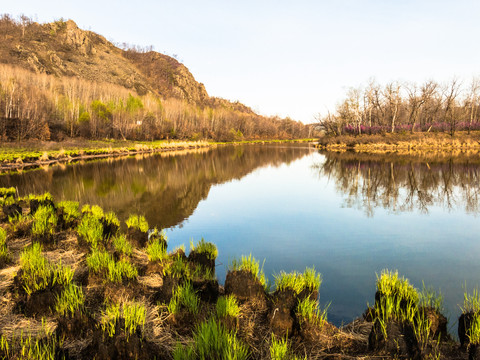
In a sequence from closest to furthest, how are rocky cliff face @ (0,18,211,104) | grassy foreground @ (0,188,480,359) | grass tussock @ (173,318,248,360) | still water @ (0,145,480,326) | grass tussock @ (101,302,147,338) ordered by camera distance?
1. grass tussock @ (173,318,248,360)
2. grassy foreground @ (0,188,480,359)
3. grass tussock @ (101,302,147,338)
4. still water @ (0,145,480,326)
5. rocky cliff face @ (0,18,211,104)

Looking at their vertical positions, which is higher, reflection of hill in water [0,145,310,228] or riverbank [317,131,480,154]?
riverbank [317,131,480,154]

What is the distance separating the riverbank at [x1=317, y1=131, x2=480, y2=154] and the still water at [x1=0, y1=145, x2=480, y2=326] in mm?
19912

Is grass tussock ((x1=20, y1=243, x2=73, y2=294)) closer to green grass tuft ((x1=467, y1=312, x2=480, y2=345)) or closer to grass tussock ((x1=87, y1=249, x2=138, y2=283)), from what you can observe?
grass tussock ((x1=87, y1=249, x2=138, y2=283))

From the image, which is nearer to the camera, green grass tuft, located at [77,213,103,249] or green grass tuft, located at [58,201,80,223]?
green grass tuft, located at [77,213,103,249]

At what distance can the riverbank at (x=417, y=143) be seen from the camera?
36.0 m

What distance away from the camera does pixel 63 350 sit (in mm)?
2572

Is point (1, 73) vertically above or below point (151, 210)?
above

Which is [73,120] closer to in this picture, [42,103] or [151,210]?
[42,103]

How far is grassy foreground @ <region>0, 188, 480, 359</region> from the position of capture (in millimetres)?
2658

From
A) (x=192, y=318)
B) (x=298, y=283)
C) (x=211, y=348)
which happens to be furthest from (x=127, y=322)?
(x=298, y=283)

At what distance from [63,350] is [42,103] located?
5622 cm

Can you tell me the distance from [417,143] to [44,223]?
41678 mm

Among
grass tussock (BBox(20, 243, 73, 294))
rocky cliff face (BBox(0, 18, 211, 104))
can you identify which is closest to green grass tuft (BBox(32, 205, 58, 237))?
grass tussock (BBox(20, 243, 73, 294))

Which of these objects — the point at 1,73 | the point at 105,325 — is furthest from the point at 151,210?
the point at 1,73
